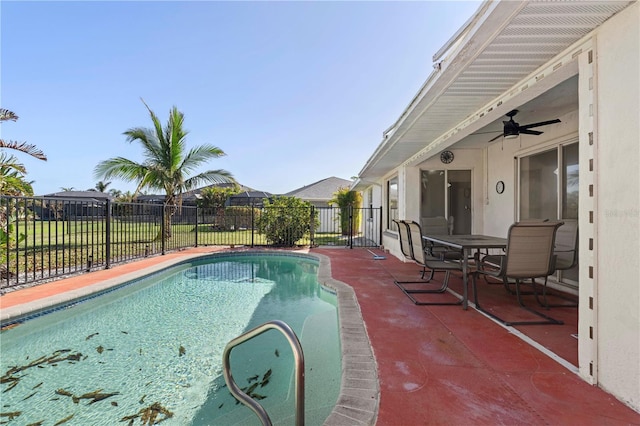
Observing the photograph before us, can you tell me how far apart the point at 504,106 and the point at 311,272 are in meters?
5.59

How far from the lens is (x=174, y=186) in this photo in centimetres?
1098

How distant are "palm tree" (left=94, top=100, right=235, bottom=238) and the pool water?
6.28m

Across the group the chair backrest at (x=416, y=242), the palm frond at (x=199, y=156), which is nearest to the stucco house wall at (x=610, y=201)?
the chair backrest at (x=416, y=242)

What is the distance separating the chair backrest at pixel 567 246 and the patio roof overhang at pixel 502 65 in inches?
73.8

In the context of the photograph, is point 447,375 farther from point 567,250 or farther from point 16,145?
point 16,145

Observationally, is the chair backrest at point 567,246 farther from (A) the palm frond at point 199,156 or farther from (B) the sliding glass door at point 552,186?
(A) the palm frond at point 199,156

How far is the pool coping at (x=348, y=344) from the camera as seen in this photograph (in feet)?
5.77

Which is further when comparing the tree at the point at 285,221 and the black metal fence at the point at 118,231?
the tree at the point at 285,221

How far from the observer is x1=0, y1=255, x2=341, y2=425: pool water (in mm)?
2229

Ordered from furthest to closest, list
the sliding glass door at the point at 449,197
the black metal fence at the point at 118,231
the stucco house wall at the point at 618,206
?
1. the sliding glass door at the point at 449,197
2. the black metal fence at the point at 118,231
3. the stucco house wall at the point at 618,206

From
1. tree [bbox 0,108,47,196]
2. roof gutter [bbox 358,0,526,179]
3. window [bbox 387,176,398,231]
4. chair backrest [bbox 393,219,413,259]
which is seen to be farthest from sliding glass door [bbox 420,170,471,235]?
tree [bbox 0,108,47,196]

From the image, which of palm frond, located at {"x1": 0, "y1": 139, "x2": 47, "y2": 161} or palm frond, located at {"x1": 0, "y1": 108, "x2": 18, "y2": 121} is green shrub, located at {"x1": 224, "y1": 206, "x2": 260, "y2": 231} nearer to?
palm frond, located at {"x1": 0, "y1": 139, "x2": 47, "y2": 161}

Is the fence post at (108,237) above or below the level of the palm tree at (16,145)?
below

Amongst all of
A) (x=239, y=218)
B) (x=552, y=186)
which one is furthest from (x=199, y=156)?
(x=552, y=186)
